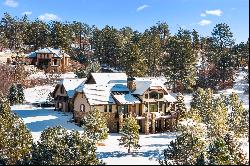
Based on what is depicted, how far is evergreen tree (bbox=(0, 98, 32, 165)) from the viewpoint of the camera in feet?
146

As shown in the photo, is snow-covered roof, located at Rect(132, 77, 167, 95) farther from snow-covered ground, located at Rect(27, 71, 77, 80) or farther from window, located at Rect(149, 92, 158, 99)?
snow-covered ground, located at Rect(27, 71, 77, 80)

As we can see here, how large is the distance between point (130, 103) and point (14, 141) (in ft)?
84.5

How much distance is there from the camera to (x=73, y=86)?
3179 inches

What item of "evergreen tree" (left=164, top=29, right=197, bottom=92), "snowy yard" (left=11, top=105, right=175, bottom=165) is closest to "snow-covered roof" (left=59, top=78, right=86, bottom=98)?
"snowy yard" (left=11, top=105, right=175, bottom=165)

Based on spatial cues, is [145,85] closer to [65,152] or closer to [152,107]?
[152,107]

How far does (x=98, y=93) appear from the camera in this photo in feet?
223

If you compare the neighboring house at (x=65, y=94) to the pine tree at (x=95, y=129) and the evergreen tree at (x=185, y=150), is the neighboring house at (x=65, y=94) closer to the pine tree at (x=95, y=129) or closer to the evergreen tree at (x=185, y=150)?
the pine tree at (x=95, y=129)

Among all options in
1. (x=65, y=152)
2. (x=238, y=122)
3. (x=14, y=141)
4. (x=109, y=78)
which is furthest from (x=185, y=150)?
(x=109, y=78)

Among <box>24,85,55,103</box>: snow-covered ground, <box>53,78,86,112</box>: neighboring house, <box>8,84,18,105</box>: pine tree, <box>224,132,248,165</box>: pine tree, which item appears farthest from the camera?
<box>24,85,55,103</box>: snow-covered ground

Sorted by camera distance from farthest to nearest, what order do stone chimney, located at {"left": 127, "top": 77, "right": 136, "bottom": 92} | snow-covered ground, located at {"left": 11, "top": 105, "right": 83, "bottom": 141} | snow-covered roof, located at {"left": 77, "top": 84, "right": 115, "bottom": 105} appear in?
stone chimney, located at {"left": 127, "top": 77, "right": 136, "bottom": 92}, snow-covered roof, located at {"left": 77, "top": 84, "right": 115, "bottom": 105}, snow-covered ground, located at {"left": 11, "top": 105, "right": 83, "bottom": 141}

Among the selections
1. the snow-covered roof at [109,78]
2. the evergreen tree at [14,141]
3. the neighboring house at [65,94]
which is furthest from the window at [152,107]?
the evergreen tree at [14,141]

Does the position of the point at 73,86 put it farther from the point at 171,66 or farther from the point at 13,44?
the point at 13,44

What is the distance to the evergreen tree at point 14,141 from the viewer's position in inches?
1748

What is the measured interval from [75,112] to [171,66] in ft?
130
